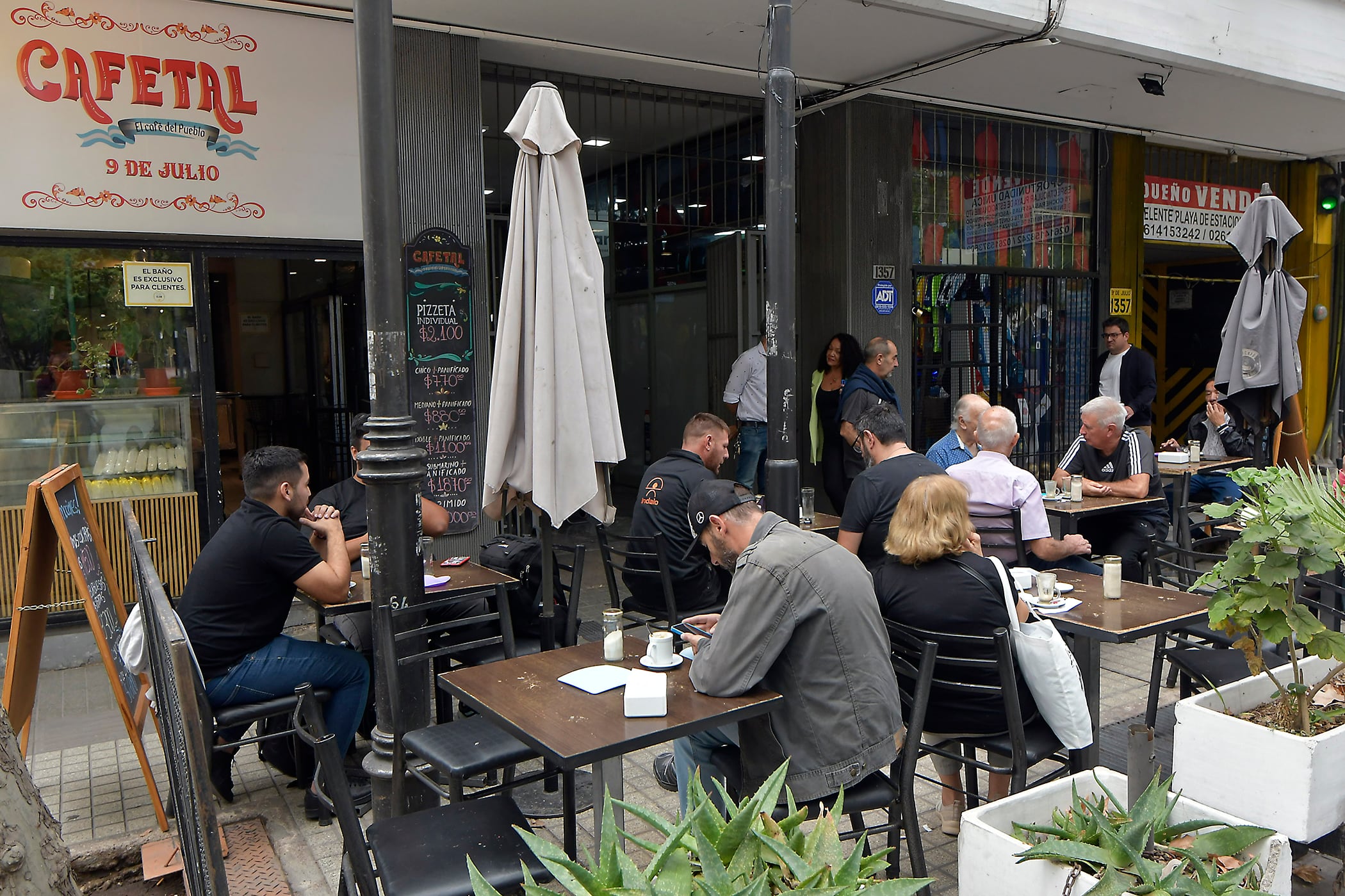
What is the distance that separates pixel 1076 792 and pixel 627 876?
52.9 inches

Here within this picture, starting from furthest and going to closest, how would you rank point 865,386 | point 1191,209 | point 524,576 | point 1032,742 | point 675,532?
point 1191,209
point 865,386
point 675,532
point 524,576
point 1032,742

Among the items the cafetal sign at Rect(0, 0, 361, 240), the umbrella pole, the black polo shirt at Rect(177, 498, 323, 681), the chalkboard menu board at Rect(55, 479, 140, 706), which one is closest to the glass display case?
the cafetal sign at Rect(0, 0, 361, 240)

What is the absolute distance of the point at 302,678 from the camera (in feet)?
13.7

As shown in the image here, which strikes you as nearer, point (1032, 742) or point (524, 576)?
point (1032, 742)

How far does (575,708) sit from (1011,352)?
869cm

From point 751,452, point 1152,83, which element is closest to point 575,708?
point 751,452

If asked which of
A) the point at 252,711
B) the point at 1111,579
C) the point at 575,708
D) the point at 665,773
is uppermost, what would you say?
the point at 1111,579

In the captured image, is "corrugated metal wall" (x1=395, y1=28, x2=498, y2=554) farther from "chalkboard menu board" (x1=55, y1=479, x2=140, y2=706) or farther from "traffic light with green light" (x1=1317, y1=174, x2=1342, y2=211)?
"traffic light with green light" (x1=1317, y1=174, x2=1342, y2=211)

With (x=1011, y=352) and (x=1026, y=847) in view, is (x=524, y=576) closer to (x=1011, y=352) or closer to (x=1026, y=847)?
(x=1026, y=847)

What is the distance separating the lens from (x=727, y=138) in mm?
9453

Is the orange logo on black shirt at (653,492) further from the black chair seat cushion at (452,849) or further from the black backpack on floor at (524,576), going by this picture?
the black chair seat cushion at (452,849)

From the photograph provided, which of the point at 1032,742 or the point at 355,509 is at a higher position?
the point at 355,509

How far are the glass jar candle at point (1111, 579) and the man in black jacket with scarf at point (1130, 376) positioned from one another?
18.1 feet

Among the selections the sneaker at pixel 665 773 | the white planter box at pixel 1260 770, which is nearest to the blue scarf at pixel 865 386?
the sneaker at pixel 665 773
